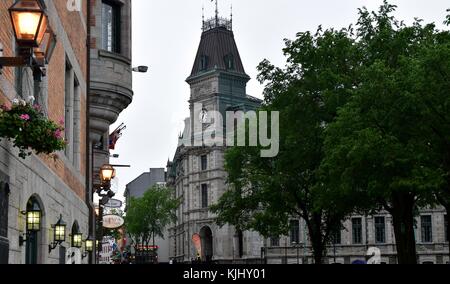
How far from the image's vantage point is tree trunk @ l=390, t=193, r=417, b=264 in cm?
3042

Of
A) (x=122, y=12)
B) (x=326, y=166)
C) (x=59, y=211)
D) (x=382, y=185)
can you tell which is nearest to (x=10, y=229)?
(x=59, y=211)

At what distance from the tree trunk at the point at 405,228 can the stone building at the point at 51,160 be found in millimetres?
13160

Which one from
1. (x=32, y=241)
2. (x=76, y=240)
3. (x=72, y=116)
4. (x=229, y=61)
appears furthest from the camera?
(x=229, y=61)

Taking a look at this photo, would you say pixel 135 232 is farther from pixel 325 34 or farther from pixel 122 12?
pixel 122 12

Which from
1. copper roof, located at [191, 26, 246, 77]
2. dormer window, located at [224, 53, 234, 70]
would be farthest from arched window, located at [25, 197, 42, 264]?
dormer window, located at [224, 53, 234, 70]

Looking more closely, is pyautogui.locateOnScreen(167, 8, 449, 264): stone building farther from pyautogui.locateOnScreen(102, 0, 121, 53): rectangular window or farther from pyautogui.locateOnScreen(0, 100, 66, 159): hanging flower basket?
pyautogui.locateOnScreen(0, 100, 66, 159): hanging flower basket

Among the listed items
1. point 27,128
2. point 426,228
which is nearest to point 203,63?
point 426,228

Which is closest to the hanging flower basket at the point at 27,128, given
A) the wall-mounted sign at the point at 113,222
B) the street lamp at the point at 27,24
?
the street lamp at the point at 27,24

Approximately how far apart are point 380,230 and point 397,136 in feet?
163

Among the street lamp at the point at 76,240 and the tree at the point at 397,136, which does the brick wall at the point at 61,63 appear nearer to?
the street lamp at the point at 76,240

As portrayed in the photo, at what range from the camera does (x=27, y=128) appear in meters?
9.64

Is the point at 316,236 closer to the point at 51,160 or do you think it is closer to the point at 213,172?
the point at 51,160

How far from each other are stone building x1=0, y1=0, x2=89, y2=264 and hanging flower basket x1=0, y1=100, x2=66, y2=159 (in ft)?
1.21

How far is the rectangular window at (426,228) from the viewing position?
239 ft
